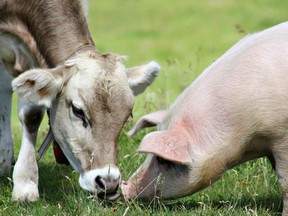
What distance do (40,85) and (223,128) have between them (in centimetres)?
148

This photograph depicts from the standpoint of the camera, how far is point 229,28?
22000mm

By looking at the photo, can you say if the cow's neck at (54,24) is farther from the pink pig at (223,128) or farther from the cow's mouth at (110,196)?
the cow's mouth at (110,196)

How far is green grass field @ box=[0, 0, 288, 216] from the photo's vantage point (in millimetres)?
7152

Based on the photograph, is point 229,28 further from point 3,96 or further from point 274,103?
point 274,103

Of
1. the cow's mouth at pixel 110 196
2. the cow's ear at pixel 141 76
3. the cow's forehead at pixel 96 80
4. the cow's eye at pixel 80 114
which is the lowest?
the cow's mouth at pixel 110 196

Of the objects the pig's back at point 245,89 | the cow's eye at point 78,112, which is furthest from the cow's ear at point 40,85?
the pig's back at point 245,89

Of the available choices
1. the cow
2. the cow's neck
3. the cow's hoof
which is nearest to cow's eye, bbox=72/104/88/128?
the cow

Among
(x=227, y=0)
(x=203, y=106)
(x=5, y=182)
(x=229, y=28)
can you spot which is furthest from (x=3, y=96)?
(x=227, y=0)

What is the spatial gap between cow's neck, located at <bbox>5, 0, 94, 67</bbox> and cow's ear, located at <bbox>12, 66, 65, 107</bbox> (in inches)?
15.4

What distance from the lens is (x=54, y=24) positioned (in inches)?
309

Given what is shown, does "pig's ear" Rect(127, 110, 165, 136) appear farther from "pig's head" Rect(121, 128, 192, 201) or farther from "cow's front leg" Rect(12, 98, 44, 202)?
"cow's front leg" Rect(12, 98, 44, 202)

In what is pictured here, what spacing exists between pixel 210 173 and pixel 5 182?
7.48 ft

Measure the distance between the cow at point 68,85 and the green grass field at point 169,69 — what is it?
0.85ft

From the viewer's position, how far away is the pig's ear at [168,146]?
22.6 feet
